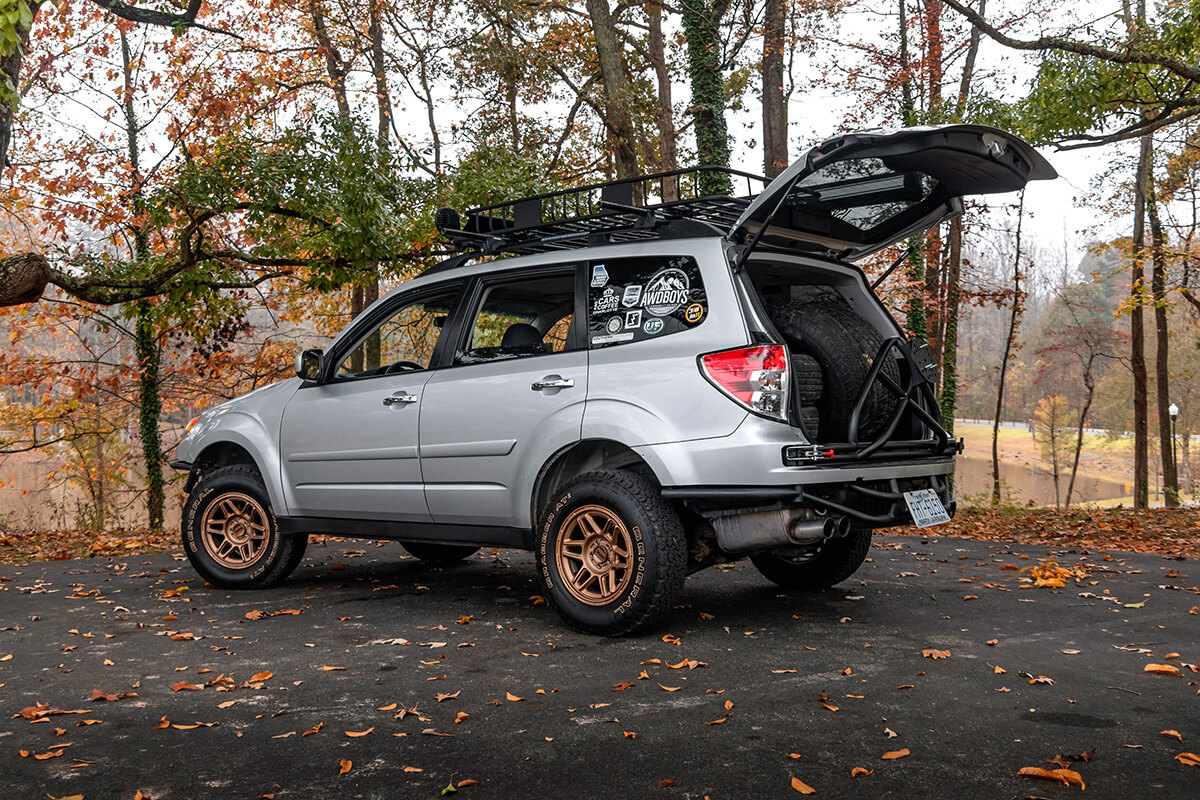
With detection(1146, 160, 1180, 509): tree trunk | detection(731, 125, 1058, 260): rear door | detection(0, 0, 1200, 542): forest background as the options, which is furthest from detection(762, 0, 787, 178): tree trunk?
detection(731, 125, 1058, 260): rear door

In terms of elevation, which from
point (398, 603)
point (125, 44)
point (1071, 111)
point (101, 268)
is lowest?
point (398, 603)

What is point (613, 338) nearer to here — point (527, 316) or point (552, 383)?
point (552, 383)

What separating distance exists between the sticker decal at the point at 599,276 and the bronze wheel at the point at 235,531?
3073 millimetres

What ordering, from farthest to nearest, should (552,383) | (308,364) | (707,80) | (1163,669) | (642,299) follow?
(707,80), (308,364), (552,383), (642,299), (1163,669)

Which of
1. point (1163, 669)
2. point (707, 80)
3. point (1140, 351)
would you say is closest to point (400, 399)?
point (1163, 669)

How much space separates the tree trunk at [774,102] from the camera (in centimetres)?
2041

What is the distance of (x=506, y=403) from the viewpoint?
542cm

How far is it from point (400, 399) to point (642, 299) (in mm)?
1805

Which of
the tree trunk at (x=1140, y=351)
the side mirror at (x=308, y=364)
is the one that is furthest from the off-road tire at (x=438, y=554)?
the tree trunk at (x=1140, y=351)

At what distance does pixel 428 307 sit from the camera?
21.5ft

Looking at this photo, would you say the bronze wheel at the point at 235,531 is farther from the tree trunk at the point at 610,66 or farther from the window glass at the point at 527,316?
the tree trunk at the point at 610,66

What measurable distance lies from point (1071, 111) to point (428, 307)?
7.49 m

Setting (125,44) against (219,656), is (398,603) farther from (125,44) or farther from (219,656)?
(125,44)

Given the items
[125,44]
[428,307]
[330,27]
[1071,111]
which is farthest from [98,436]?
[1071,111]
